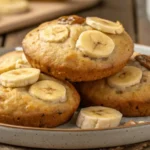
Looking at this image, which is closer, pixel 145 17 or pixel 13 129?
pixel 13 129

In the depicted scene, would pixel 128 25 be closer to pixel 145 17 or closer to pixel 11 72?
pixel 145 17

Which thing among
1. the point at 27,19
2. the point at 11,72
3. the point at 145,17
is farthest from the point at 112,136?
the point at 145,17

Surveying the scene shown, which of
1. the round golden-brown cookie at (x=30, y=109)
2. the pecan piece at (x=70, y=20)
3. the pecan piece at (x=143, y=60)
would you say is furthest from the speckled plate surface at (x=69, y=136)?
the pecan piece at (x=70, y=20)

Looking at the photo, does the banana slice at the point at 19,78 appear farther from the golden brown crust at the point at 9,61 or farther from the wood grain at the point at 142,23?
the wood grain at the point at 142,23

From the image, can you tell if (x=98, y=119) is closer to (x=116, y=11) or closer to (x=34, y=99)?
(x=34, y=99)

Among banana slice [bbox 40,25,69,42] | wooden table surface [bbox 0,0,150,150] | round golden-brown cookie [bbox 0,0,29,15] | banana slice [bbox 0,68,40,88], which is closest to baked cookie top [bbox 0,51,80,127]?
banana slice [bbox 0,68,40,88]

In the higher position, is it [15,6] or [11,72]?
[11,72]

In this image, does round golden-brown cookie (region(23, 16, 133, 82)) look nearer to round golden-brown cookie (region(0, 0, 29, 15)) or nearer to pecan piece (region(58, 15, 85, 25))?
pecan piece (region(58, 15, 85, 25))
